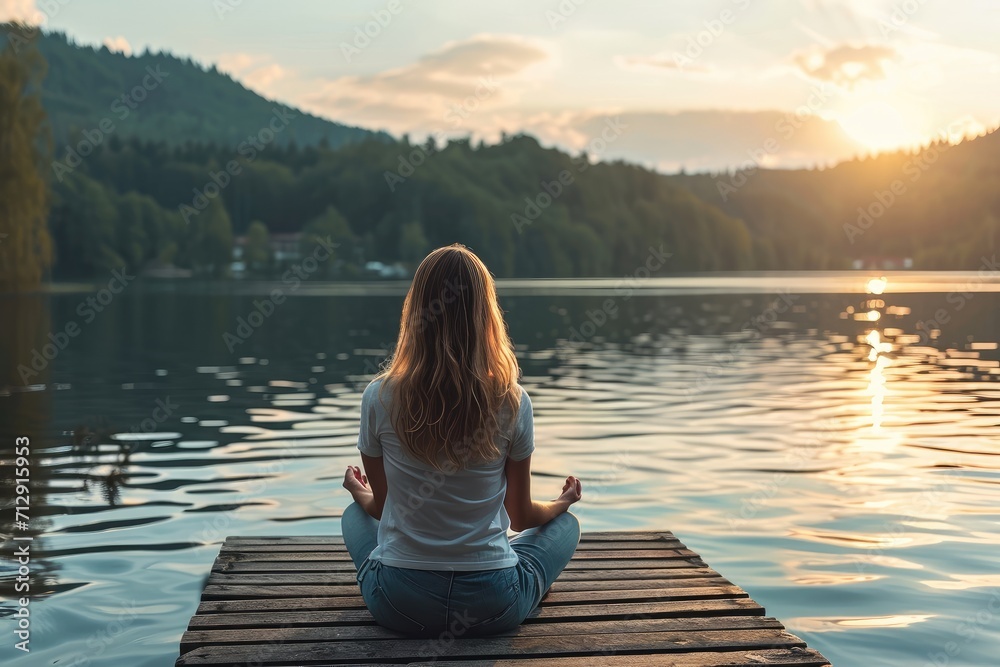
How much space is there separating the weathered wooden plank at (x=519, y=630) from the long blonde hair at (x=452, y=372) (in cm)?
85

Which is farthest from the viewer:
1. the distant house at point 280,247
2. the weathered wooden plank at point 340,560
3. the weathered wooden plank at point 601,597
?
the distant house at point 280,247

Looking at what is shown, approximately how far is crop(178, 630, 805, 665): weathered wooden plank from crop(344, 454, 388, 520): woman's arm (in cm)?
64

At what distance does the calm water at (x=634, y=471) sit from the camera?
631 centimetres

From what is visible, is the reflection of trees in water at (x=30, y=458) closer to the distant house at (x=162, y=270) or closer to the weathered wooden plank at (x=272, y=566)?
the weathered wooden plank at (x=272, y=566)

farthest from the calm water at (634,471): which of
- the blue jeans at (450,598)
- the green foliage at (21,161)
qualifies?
the green foliage at (21,161)

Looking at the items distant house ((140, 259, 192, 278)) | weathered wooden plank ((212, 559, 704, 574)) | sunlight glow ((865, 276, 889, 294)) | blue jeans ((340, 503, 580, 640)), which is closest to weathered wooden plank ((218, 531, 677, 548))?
weathered wooden plank ((212, 559, 704, 574))

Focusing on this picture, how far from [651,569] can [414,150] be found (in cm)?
16201

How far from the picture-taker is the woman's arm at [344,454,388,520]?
4.29 metres

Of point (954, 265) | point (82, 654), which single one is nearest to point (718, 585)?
point (82, 654)

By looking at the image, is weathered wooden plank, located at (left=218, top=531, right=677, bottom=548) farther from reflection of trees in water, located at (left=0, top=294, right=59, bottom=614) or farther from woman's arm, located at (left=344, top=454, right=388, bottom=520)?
reflection of trees in water, located at (left=0, top=294, right=59, bottom=614)

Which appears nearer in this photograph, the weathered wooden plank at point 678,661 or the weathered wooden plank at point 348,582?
the weathered wooden plank at point 678,661

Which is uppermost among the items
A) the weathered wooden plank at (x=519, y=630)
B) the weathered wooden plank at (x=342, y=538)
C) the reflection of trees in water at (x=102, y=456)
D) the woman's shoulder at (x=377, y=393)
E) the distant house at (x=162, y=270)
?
the woman's shoulder at (x=377, y=393)

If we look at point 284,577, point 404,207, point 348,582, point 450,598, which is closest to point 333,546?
point 284,577

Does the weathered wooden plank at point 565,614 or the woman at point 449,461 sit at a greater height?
the woman at point 449,461
